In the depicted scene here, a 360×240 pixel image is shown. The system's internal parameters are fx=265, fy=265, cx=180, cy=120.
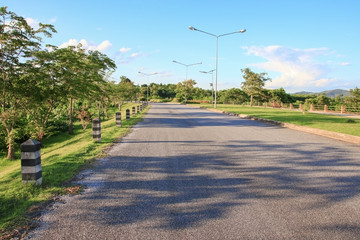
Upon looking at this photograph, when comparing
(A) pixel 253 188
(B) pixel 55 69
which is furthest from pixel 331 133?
(B) pixel 55 69

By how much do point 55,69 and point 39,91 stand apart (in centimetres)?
133

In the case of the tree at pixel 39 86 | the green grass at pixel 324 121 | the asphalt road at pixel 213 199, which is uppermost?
the tree at pixel 39 86

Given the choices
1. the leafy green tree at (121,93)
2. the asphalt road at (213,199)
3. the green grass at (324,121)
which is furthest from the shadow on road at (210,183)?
the leafy green tree at (121,93)

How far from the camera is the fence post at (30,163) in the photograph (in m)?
4.54

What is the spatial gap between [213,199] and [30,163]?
125 inches

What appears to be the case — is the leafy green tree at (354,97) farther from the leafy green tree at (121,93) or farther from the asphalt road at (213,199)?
the asphalt road at (213,199)

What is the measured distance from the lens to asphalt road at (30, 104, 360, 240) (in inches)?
118

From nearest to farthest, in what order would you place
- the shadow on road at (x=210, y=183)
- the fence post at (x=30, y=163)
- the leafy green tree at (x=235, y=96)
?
the shadow on road at (x=210, y=183), the fence post at (x=30, y=163), the leafy green tree at (x=235, y=96)

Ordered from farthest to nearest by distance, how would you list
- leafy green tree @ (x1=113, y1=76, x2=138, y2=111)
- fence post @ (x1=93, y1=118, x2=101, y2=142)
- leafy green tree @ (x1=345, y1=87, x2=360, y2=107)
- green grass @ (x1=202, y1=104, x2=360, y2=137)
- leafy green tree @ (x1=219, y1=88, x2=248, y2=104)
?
leafy green tree @ (x1=219, y1=88, x2=248, y2=104) → leafy green tree @ (x1=345, y1=87, x2=360, y2=107) → leafy green tree @ (x1=113, y1=76, x2=138, y2=111) → green grass @ (x1=202, y1=104, x2=360, y2=137) → fence post @ (x1=93, y1=118, x2=101, y2=142)

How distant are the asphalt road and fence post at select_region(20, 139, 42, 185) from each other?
79 centimetres


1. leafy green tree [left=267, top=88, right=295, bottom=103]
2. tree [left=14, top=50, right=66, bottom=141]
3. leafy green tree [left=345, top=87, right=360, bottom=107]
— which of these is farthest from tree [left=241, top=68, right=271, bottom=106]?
tree [left=14, top=50, right=66, bottom=141]

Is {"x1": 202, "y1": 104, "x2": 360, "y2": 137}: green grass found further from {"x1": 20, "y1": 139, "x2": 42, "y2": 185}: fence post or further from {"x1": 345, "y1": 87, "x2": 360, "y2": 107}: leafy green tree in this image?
{"x1": 345, "y1": 87, "x2": 360, "y2": 107}: leafy green tree

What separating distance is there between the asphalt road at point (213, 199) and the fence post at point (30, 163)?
2.60 feet

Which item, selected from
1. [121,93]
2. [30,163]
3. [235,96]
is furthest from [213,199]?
[235,96]
